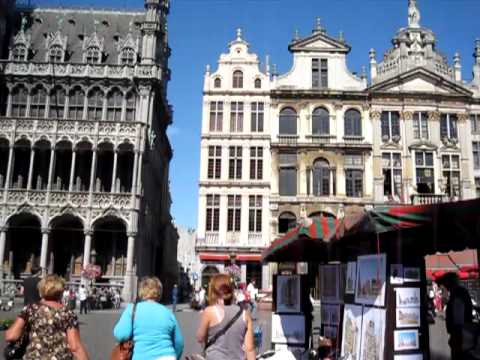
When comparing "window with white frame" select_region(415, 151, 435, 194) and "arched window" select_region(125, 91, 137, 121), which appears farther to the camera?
"window with white frame" select_region(415, 151, 435, 194)

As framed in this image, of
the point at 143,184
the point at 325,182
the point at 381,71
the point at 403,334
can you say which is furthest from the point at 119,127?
the point at 403,334

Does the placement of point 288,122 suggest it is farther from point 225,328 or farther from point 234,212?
point 225,328

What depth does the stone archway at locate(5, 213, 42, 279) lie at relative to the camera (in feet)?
94.7

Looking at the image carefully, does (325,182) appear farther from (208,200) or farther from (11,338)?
(11,338)

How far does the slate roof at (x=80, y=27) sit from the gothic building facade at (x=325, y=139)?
718cm

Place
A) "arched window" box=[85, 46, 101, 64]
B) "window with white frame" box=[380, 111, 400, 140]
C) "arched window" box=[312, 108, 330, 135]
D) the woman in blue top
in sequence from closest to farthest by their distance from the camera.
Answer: the woman in blue top → "arched window" box=[85, 46, 101, 64] → "window with white frame" box=[380, 111, 400, 140] → "arched window" box=[312, 108, 330, 135]

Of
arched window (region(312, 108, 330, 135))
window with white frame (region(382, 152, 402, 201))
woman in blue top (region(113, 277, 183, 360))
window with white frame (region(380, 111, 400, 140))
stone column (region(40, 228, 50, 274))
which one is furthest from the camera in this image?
arched window (region(312, 108, 330, 135))

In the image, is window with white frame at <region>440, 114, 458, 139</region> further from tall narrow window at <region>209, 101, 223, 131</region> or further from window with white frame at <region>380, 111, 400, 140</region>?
tall narrow window at <region>209, 101, 223, 131</region>

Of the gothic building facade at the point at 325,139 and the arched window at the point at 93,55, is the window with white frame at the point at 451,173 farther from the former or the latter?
the arched window at the point at 93,55

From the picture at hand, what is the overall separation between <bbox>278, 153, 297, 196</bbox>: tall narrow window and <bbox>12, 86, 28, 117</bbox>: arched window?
17.5m

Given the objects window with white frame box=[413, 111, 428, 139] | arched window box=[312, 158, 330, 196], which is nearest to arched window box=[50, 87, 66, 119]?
arched window box=[312, 158, 330, 196]

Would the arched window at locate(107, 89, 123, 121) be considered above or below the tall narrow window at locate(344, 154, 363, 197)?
above

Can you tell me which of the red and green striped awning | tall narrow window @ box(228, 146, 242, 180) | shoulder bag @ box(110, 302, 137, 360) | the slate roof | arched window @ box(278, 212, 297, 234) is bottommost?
shoulder bag @ box(110, 302, 137, 360)

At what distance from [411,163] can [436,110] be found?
4.39 meters
